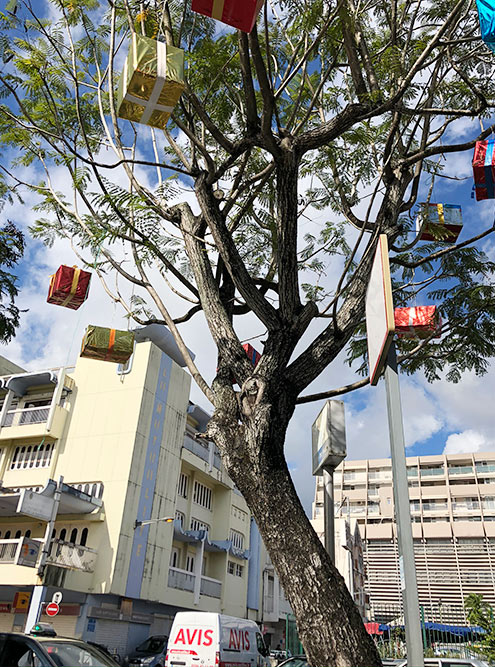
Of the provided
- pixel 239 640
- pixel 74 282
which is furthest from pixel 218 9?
pixel 239 640

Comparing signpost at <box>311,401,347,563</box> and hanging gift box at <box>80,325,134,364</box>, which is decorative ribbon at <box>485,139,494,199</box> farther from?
hanging gift box at <box>80,325,134,364</box>

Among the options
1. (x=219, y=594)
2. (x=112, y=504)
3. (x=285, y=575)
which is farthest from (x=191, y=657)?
(x=219, y=594)

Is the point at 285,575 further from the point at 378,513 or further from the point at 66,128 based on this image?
the point at 378,513

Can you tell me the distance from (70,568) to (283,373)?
58.5ft

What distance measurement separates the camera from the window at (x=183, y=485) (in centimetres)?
2727

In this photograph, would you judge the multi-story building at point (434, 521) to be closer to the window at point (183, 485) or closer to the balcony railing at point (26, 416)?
the window at point (183, 485)

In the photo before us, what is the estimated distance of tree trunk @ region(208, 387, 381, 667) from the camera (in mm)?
3412

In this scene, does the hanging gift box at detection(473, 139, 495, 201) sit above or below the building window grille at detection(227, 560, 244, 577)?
above

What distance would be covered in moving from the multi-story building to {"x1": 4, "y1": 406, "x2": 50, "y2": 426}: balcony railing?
1102 inches

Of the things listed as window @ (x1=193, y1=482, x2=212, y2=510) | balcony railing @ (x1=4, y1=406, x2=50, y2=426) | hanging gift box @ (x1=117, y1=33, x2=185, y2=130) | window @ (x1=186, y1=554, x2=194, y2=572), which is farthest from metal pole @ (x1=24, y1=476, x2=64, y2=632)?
hanging gift box @ (x1=117, y1=33, x2=185, y2=130)

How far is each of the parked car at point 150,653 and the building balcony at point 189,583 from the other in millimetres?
2276

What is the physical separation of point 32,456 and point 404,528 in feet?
79.5

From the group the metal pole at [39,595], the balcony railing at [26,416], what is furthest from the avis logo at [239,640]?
the balcony railing at [26,416]

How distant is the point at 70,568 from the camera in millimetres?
19203
